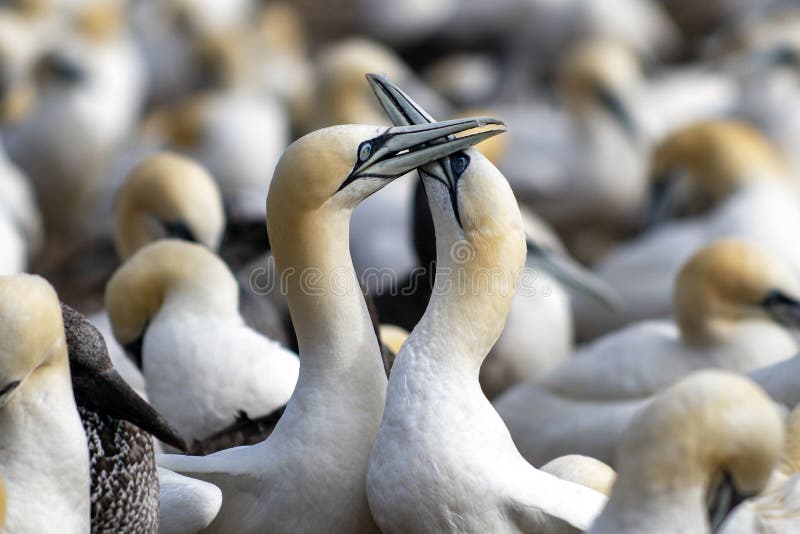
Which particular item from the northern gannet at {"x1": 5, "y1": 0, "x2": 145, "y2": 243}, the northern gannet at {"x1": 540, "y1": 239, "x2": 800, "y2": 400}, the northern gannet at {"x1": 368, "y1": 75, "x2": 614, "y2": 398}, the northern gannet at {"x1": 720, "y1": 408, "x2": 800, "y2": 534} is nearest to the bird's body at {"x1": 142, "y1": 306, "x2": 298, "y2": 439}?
the northern gannet at {"x1": 540, "y1": 239, "x2": 800, "y2": 400}

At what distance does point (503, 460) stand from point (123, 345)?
1.93 m

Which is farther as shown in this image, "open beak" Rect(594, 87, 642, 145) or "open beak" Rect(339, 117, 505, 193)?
"open beak" Rect(594, 87, 642, 145)

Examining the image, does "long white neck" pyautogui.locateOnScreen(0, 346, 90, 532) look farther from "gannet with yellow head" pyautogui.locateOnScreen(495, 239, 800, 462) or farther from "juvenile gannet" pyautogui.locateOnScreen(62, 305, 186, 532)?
"gannet with yellow head" pyautogui.locateOnScreen(495, 239, 800, 462)

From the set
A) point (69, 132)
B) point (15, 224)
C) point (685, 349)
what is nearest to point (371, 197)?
A: point (15, 224)

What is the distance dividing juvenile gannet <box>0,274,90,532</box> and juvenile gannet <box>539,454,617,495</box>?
4.30 ft

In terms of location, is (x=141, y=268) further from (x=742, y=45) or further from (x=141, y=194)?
(x=742, y=45)

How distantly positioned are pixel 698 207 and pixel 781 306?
311cm

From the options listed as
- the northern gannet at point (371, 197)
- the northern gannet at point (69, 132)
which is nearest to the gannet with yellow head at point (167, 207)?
the northern gannet at point (371, 197)

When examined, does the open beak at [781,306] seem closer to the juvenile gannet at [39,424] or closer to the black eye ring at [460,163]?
the black eye ring at [460,163]

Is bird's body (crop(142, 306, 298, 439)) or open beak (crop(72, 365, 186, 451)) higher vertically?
open beak (crop(72, 365, 186, 451))

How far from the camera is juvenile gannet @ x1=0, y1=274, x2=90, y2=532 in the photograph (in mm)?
3746

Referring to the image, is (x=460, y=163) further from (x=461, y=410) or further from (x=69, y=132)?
(x=69, y=132)

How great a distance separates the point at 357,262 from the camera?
8.87 m

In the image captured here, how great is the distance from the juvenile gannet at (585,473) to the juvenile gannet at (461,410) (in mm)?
281
